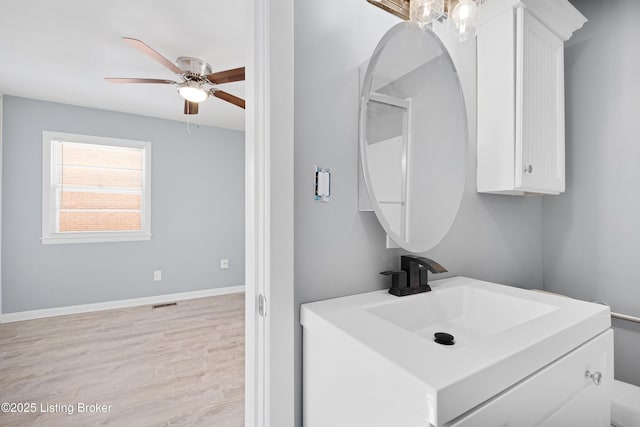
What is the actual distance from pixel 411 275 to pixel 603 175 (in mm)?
1254

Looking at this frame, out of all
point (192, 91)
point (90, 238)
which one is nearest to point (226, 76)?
point (192, 91)

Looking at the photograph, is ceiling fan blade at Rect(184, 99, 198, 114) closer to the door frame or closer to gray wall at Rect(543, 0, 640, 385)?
the door frame

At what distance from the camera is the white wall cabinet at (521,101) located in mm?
1133

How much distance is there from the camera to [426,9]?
0.96 meters

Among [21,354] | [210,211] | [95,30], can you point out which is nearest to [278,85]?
[95,30]

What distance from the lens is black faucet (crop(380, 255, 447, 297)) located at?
916 mm

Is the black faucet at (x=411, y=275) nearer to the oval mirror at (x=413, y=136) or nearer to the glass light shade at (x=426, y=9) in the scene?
the oval mirror at (x=413, y=136)

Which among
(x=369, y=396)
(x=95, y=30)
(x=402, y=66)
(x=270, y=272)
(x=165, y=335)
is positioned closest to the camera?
(x=369, y=396)

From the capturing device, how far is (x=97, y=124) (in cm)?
331

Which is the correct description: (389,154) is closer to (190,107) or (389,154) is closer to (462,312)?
(462,312)

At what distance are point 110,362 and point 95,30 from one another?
7.97 ft

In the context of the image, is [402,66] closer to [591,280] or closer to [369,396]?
[369,396]

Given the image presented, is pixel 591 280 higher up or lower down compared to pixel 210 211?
lower down

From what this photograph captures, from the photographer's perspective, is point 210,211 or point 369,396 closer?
point 369,396
